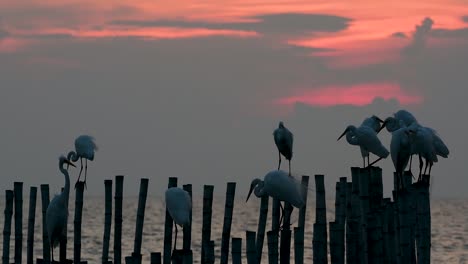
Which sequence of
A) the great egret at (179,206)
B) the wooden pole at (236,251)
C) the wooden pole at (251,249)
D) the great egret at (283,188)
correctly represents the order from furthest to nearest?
the great egret at (283,188) < the great egret at (179,206) < the wooden pole at (251,249) < the wooden pole at (236,251)

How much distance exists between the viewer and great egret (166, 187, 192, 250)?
56.4 ft

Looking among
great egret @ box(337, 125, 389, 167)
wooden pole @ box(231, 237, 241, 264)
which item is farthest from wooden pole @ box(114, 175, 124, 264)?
wooden pole @ box(231, 237, 241, 264)

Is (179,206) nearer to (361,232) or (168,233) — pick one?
(168,233)

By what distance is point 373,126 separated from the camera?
21.4 meters

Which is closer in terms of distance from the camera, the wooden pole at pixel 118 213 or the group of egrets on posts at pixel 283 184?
the group of egrets on posts at pixel 283 184

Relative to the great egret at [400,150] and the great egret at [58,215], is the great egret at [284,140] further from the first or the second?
the great egret at [58,215]

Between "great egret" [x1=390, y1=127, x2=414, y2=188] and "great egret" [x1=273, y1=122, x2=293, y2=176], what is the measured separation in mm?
4753

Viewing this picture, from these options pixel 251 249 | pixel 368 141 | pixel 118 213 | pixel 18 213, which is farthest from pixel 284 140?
pixel 251 249

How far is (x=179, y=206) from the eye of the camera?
17250 mm

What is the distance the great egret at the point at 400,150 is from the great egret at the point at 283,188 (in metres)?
1.61

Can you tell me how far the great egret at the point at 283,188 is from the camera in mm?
17531

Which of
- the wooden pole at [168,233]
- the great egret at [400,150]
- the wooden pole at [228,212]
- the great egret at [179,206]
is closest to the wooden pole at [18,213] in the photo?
the wooden pole at [168,233]

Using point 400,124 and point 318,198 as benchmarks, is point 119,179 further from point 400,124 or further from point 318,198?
point 400,124

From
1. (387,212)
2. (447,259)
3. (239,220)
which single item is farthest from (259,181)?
(239,220)
